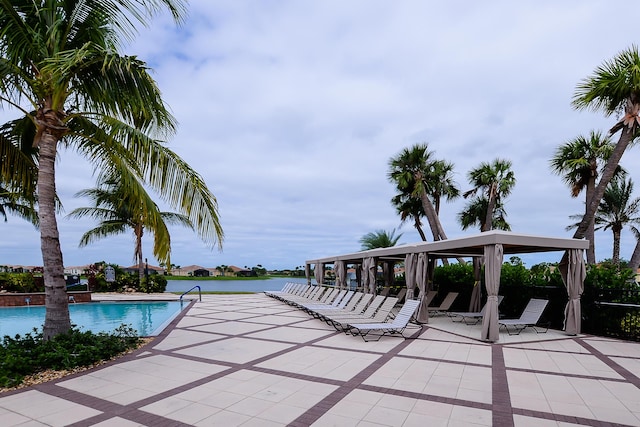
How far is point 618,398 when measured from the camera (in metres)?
4.44

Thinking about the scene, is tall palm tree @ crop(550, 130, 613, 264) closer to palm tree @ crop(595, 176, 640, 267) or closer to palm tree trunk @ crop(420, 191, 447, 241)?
palm tree trunk @ crop(420, 191, 447, 241)

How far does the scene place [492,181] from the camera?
1948cm

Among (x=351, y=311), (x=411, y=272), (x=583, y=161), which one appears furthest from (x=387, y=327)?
(x=583, y=161)

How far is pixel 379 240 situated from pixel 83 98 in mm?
22258

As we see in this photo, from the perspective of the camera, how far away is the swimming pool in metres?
11.4

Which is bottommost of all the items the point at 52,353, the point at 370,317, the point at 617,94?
the point at 52,353

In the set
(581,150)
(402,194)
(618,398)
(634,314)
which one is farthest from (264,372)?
(402,194)

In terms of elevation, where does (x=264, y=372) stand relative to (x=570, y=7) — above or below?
below

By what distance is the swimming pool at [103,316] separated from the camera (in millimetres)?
11359

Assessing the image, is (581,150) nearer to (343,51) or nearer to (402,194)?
(402,194)

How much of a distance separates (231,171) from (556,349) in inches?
598

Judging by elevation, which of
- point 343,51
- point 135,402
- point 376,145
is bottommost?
point 135,402

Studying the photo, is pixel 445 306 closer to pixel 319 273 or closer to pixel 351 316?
pixel 351 316

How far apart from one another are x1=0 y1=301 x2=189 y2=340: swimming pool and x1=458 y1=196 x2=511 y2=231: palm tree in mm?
16859
